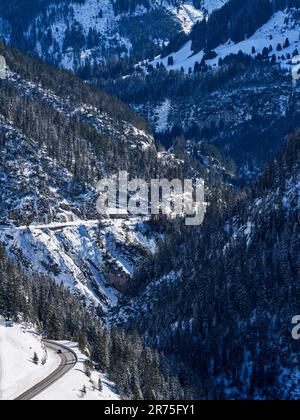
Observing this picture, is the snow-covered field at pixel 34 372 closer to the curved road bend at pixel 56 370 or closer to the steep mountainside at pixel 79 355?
the steep mountainside at pixel 79 355

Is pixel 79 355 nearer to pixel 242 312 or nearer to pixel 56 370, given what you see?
pixel 56 370

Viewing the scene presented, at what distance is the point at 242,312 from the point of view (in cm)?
17538

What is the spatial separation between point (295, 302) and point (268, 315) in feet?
20.0

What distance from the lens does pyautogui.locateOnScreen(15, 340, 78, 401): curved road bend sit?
104 metres

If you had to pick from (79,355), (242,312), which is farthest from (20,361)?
(242,312)

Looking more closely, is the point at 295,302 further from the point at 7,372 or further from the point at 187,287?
the point at 7,372

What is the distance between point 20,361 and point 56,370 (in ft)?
17.5

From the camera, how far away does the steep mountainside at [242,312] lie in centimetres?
16075

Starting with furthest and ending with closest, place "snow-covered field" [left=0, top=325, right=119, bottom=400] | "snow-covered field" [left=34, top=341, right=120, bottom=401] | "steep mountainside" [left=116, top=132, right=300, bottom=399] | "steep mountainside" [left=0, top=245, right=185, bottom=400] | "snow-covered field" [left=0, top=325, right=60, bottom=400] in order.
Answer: "steep mountainside" [left=116, top=132, right=300, bottom=399] → "steep mountainside" [left=0, top=245, right=185, bottom=400] → "snow-covered field" [left=0, top=325, right=60, bottom=400] → "snow-covered field" [left=0, top=325, right=119, bottom=400] → "snow-covered field" [left=34, top=341, right=120, bottom=401]

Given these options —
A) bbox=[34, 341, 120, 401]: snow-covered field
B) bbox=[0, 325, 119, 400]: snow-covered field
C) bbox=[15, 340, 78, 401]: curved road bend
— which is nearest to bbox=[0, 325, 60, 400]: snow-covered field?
bbox=[0, 325, 119, 400]: snow-covered field

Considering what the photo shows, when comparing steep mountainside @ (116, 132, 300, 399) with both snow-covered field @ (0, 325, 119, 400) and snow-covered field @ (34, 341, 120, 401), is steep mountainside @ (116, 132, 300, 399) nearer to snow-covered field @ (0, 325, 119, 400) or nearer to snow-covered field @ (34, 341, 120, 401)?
snow-covered field @ (34, 341, 120, 401)

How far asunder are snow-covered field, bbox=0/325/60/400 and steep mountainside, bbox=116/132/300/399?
4017 cm
